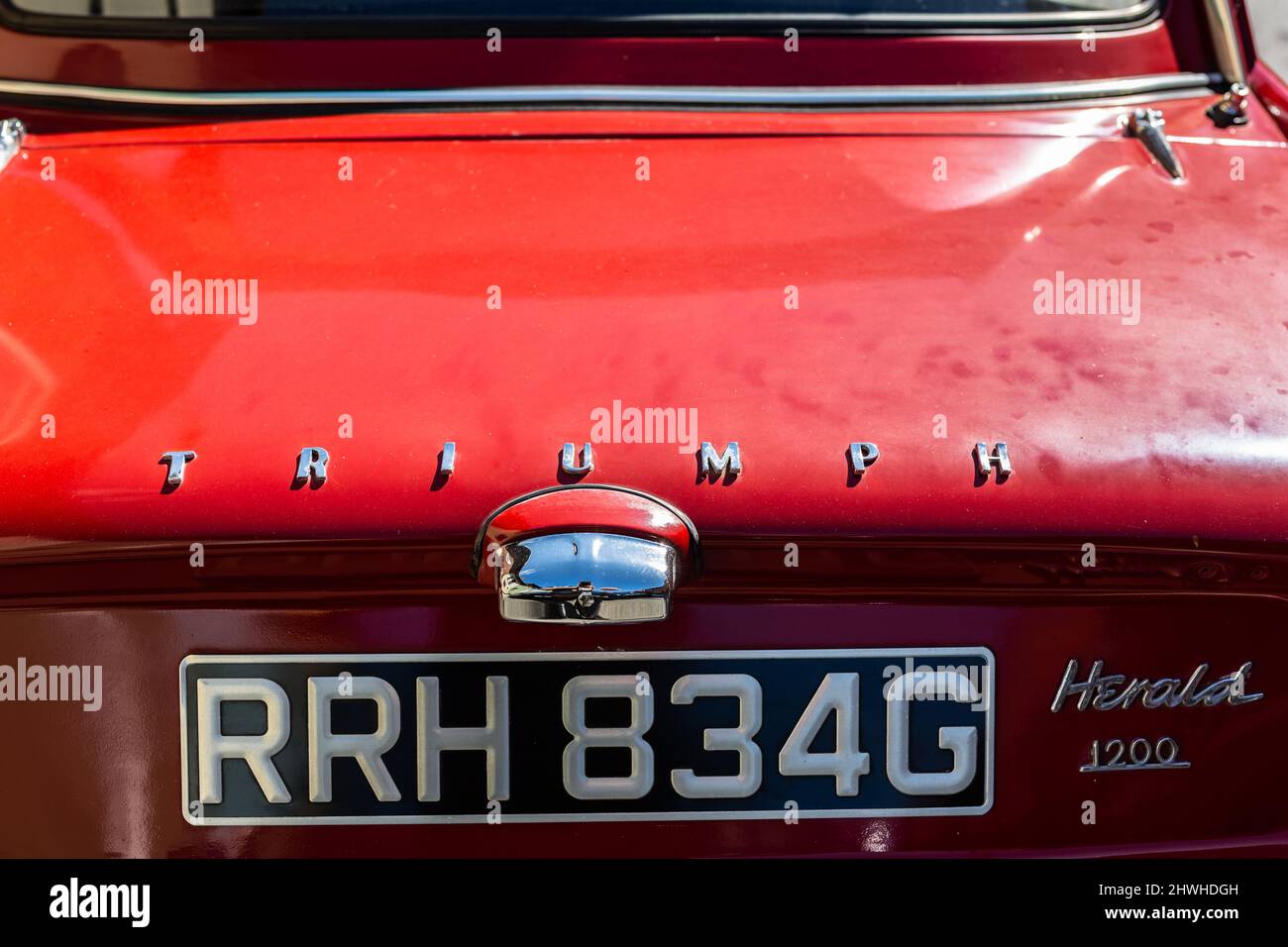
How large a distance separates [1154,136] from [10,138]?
5.35 feet

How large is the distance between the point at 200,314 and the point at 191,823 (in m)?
0.56

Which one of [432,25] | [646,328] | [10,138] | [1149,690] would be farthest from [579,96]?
[1149,690]

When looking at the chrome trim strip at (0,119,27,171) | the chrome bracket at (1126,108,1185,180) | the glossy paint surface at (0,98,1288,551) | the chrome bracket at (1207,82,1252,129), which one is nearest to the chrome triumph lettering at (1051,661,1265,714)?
the glossy paint surface at (0,98,1288,551)

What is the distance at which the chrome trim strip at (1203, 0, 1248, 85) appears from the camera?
223cm

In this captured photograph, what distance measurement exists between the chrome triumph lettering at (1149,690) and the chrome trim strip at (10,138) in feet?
5.11

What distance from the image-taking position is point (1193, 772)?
1.51m

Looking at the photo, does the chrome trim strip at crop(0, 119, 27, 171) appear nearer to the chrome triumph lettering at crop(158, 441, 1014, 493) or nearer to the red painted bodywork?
the red painted bodywork

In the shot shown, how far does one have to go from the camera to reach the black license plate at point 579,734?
1445 mm

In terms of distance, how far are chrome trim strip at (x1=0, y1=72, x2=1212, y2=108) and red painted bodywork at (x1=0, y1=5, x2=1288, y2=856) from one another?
1.45ft

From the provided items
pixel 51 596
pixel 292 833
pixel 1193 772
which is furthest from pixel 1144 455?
pixel 51 596

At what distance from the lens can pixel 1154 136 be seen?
205cm

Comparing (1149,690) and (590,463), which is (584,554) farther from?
(1149,690)

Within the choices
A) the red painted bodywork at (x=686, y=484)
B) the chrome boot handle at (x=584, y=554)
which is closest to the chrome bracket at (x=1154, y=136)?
the red painted bodywork at (x=686, y=484)

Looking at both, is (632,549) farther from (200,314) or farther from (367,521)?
(200,314)
